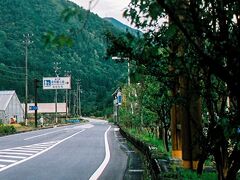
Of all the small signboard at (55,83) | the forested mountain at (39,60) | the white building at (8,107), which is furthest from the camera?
the forested mountain at (39,60)

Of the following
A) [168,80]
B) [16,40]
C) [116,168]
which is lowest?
[116,168]

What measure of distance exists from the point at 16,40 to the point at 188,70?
140 metres

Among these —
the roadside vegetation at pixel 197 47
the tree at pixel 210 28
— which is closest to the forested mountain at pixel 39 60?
the roadside vegetation at pixel 197 47

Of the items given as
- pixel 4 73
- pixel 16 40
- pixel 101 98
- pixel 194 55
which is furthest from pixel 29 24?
pixel 194 55

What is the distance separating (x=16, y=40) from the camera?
5625 inches

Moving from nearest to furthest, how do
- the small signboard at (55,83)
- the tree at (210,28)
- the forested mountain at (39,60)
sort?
the tree at (210,28) < the small signboard at (55,83) < the forested mountain at (39,60)

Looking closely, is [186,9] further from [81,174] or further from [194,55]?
[81,174]

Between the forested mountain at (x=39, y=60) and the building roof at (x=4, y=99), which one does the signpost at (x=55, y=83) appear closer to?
the building roof at (x=4, y=99)

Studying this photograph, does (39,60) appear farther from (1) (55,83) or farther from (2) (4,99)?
(2) (4,99)

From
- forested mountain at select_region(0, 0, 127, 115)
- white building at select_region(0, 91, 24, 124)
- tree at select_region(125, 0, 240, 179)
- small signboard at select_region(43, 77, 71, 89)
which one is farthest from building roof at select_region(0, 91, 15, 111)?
tree at select_region(125, 0, 240, 179)

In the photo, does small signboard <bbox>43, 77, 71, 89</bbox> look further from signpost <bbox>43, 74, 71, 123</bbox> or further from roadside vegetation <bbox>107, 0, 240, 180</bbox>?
roadside vegetation <bbox>107, 0, 240, 180</bbox>

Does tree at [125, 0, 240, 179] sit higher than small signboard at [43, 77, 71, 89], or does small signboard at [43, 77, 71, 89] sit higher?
small signboard at [43, 77, 71, 89]

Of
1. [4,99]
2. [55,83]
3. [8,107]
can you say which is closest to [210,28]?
[8,107]

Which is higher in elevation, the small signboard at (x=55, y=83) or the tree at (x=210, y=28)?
the small signboard at (x=55, y=83)
